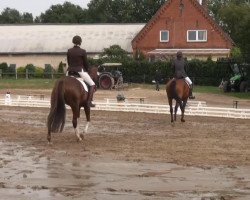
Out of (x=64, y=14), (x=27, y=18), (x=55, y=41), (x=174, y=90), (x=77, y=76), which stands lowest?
(x=174, y=90)

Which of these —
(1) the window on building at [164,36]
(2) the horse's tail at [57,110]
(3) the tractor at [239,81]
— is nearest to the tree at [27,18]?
(1) the window on building at [164,36]

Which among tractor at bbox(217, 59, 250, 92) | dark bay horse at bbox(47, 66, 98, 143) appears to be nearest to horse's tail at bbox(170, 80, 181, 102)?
dark bay horse at bbox(47, 66, 98, 143)

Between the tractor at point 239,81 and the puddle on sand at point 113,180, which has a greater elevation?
the puddle on sand at point 113,180

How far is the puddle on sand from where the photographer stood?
900cm

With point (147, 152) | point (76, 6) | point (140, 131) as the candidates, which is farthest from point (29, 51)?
point (147, 152)

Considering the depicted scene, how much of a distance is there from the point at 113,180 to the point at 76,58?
608 cm

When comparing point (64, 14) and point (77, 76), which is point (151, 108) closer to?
point (77, 76)

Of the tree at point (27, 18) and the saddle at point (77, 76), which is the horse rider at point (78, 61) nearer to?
the saddle at point (77, 76)

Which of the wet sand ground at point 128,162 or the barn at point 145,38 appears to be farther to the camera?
the barn at point 145,38

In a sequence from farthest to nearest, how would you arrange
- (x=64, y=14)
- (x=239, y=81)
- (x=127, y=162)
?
(x=64, y=14) → (x=239, y=81) → (x=127, y=162)

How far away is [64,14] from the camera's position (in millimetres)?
117625

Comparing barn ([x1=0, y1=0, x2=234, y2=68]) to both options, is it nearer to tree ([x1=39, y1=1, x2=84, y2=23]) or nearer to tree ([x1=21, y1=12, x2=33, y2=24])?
tree ([x1=39, y1=1, x2=84, y2=23])

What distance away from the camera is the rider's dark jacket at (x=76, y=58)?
15750 millimetres

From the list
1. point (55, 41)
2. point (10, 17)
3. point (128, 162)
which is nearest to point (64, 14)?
point (10, 17)
